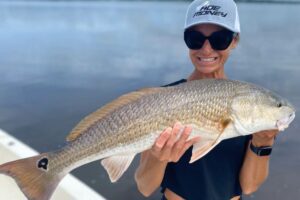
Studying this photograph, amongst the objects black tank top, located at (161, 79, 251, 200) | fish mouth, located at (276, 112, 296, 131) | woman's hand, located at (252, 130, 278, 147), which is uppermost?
fish mouth, located at (276, 112, 296, 131)

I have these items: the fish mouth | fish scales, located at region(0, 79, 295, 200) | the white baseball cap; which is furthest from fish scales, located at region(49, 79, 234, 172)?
the white baseball cap

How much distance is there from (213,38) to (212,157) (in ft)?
3.18

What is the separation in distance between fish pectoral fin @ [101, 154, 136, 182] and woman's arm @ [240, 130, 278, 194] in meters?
0.96

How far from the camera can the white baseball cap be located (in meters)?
2.84

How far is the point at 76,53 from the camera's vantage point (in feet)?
70.1

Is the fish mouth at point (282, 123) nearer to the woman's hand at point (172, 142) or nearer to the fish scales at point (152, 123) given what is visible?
the fish scales at point (152, 123)

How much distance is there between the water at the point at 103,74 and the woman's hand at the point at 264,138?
13.5 ft

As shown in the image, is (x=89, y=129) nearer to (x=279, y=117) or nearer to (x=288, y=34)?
(x=279, y=117)

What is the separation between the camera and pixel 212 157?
304 centimetres

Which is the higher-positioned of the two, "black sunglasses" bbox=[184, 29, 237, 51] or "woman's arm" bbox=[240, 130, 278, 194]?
"black sunglasses" bbox=[184, 29, 237, 51]

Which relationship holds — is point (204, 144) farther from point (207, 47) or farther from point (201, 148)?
point (207, 47)

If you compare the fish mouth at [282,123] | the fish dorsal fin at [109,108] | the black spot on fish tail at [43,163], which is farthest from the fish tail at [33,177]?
the fish mouth at [282,123]

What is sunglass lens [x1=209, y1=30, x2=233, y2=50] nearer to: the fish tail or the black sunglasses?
the black sunglasses

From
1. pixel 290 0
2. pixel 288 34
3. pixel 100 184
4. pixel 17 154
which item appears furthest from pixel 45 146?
pixel 290 0
